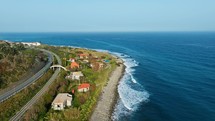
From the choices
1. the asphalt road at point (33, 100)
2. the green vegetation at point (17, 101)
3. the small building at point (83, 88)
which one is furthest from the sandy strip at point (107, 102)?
the green vegetation at point (17, 101)

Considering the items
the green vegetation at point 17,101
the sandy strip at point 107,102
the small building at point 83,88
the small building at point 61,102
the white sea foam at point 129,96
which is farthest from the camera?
the small building at point 83,88

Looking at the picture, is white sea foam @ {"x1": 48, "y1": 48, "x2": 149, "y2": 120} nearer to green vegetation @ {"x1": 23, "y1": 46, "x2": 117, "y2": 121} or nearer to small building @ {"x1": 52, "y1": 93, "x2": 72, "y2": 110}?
green vegetation @ {"x1": 23, "y1": 46, "x2": 117, "y2": 121}

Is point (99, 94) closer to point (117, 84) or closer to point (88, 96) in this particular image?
point (88, 96)

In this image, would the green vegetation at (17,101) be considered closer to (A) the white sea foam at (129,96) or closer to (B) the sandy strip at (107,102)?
(B) the sandy strip at (107,102)

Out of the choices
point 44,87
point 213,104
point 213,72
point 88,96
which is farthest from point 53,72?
point 213,72

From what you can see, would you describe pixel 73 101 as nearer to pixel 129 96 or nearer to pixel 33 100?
pixel 33 100
